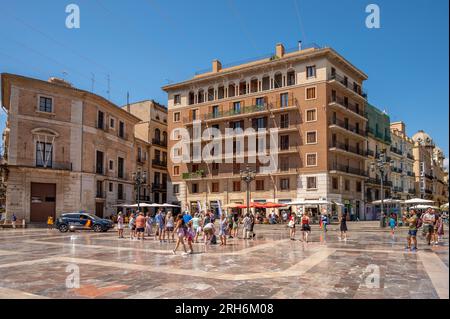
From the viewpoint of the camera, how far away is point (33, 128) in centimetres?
3381

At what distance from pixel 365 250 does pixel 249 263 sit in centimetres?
590

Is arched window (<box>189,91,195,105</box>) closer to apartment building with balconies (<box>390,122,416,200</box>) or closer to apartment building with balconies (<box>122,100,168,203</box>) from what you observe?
apartment building with balconies (<box>122,100,168,203</box>)

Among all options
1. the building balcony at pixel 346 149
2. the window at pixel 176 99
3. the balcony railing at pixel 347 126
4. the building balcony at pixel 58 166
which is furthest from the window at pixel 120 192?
the balcony railing at pixel 347 126

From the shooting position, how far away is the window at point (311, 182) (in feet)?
134

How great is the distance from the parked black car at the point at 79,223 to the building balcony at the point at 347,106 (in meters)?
26.4

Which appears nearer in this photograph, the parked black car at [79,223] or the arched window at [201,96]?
the parked black car at [79,223]

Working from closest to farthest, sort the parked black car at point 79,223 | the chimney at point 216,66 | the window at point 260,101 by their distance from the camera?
the parked black car at point 79,223, the window at point 260,101, the chimney at point 216,66

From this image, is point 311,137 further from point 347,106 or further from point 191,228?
point 191,228

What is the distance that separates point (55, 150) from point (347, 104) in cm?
3232

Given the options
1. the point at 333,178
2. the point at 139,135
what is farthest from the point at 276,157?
the point at 139,135

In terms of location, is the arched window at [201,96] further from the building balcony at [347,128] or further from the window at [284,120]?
the building balcony at [347,128]

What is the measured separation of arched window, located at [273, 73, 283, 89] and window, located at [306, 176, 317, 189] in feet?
36.8

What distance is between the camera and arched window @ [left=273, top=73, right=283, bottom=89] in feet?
144

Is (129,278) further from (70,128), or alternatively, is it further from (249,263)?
(70,128)
